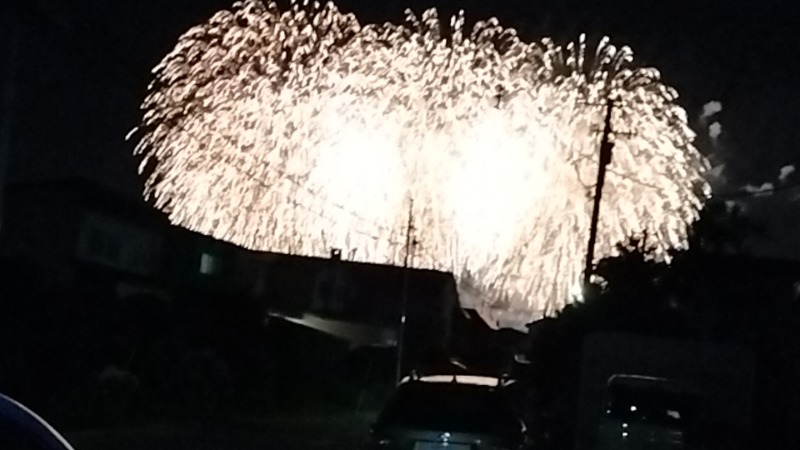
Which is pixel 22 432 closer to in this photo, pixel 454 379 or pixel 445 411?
pixel 445 411

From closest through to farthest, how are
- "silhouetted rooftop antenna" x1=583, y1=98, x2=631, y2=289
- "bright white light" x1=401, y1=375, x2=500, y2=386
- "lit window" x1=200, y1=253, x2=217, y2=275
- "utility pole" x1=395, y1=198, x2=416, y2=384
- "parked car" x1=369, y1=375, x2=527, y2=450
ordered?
"parked car" x1=369, y1=375, x2=527, y2=450 → "bright white light" x1=401, y1=375, x2=500, y2=386 → "silhouetted rooftop antenna" x1=583, y1=98, x2=631, y2=289 → "utility pole" x1=395, y1=198, x2=416, y2=384 → "lit window" x1=200, y1=253, x2=217, y2=275

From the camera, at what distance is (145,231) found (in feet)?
86.6

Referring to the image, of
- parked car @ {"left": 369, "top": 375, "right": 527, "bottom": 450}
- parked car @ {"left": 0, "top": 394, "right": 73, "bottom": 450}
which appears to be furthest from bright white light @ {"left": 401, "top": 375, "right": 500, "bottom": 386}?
parked car @ {"left": 0, "top": 394, "right": 73, "bottom": 450}

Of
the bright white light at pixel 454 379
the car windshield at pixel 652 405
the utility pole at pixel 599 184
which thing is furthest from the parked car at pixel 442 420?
the utility pole at pixel 599 184

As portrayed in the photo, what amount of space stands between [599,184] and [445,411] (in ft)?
24.2

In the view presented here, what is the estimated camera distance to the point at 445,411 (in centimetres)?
1306

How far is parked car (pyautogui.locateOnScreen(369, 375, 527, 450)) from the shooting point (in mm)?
12891

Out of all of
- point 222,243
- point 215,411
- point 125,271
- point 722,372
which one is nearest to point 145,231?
point 125,271

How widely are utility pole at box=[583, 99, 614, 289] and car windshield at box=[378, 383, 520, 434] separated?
6591 mm

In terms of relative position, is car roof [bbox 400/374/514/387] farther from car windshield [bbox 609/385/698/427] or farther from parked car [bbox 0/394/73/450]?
parked car [bbox 0/394/73/450]

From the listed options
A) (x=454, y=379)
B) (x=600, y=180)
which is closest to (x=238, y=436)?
(x=454, y=379)

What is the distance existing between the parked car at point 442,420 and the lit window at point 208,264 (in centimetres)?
1012

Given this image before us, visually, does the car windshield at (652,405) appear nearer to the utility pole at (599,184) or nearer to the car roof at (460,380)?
the car roof at (460,380)

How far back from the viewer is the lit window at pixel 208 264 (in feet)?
76.5
